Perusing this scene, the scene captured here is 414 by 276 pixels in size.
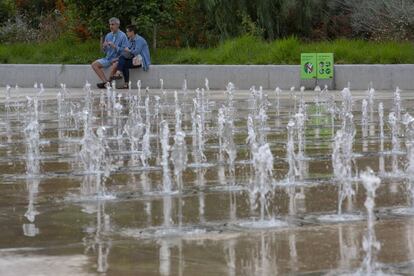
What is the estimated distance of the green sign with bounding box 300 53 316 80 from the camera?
18.3m

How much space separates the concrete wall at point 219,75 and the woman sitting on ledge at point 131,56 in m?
0.40

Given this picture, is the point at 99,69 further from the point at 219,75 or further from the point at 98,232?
the point at 98,232

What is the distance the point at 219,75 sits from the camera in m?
19.3

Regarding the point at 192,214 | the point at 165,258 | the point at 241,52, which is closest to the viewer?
the point at 165,258

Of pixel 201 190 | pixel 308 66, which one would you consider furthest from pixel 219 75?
pixel 201 190

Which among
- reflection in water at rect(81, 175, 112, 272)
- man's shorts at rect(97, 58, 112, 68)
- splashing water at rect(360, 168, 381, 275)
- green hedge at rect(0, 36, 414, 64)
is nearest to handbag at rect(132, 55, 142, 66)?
man's shorts at rect(97, 58, 112, 68)

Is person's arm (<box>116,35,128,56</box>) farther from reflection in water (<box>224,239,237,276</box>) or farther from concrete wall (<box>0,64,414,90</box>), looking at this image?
reflection in water (<box>224,239,237,276</box>)

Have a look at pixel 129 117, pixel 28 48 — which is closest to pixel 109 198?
pixel 129 117

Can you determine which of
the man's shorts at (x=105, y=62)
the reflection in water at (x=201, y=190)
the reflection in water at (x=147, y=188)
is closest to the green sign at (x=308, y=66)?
the man's shorts at (x=105, y=62)

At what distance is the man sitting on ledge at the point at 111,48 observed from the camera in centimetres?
1911

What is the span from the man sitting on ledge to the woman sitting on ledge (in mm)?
105

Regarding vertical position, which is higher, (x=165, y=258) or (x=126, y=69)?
(x=126, y=69)

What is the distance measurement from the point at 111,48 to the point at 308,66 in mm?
3516

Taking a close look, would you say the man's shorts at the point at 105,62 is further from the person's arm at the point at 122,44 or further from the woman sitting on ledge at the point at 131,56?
the person's arm at the point at 122,44
